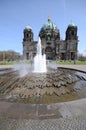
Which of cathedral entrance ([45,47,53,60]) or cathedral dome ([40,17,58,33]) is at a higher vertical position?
cathedral dome ([40,17,58,33])

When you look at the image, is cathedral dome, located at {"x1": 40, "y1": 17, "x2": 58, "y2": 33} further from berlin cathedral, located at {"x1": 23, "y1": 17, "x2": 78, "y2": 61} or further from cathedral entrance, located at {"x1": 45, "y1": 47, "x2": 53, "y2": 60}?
cathedral entrance, located at {"x1": 45, "y1": 47, "x2": 53, "y2": 60}

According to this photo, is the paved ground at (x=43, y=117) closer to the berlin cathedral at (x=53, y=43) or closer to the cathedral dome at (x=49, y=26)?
the berlin cathedral at (x=53, y=43)

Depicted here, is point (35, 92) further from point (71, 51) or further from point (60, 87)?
point (71, 51)

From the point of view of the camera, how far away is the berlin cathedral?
9367 cm

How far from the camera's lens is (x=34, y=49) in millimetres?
96625

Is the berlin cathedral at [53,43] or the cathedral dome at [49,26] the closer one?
the berlin cathedral at [53,43]

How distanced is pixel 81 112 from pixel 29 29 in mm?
A: 95205

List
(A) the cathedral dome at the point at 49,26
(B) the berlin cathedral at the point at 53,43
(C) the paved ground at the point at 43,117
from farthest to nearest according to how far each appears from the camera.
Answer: (A) the cathedral dome at the point at 49,26
(B) the berlin cathedral at the point at 53,43
(C) the paved ground at the point at 43,117

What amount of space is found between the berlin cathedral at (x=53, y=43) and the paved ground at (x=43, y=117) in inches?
3499

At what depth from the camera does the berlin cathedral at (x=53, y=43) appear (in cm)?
9367

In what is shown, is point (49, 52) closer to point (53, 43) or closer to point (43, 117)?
point (53, 43)

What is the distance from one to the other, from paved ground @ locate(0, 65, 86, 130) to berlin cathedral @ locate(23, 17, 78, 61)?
292ft

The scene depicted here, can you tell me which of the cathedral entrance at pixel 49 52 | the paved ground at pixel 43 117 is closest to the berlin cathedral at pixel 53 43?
the cathedral entrance at pixel 49 52

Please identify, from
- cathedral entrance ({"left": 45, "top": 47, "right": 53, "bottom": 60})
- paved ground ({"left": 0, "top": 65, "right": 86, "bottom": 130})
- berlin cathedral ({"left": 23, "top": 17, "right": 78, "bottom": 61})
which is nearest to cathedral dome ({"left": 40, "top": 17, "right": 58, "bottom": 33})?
berlin cathedral ({"left": 23, "top": 17, "right": 78, "bottom": 61})
